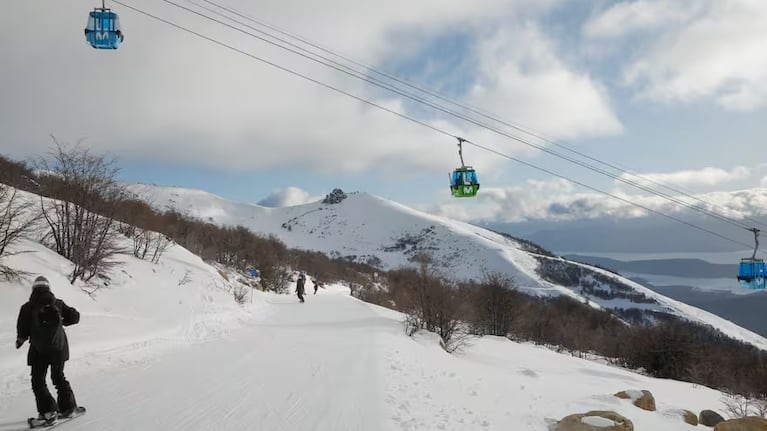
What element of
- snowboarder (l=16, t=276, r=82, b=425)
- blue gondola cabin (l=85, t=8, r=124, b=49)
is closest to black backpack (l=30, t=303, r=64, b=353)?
snowboarder (l=16, t=276, r=82, b=425)

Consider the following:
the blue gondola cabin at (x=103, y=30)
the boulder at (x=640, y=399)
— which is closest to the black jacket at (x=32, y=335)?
the blue gondola cabin at (x=103, y=30)

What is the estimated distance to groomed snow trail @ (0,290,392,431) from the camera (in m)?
6.39

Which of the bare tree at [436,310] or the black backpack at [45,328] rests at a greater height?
the black backpack at [45,328]

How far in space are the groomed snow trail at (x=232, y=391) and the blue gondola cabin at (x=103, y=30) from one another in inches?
241

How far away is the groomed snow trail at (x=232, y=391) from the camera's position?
6387 mm

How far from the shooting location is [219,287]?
22.9 meters

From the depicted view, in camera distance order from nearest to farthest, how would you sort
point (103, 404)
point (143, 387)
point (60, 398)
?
point (60, 398) < point (103, 404) < point (143, 387)

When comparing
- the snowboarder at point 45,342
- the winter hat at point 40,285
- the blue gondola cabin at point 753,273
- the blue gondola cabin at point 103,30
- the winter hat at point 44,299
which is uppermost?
the blue gondola cabin at point 103,30

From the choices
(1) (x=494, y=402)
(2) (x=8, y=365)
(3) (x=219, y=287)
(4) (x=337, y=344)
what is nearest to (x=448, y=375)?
(1) (x=494, y=402)

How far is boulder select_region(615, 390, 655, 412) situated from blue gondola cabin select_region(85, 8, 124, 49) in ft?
49.2

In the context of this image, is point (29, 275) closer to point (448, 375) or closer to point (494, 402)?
point (448, 375)

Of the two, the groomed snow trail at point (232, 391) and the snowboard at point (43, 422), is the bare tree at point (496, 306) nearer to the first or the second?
the groomed snow trail at point (232, 391)

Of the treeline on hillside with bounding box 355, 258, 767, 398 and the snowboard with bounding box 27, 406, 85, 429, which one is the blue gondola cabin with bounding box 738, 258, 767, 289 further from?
the snowboard with bounding box 27, 406, 85, 429

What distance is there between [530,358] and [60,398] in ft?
64.4
